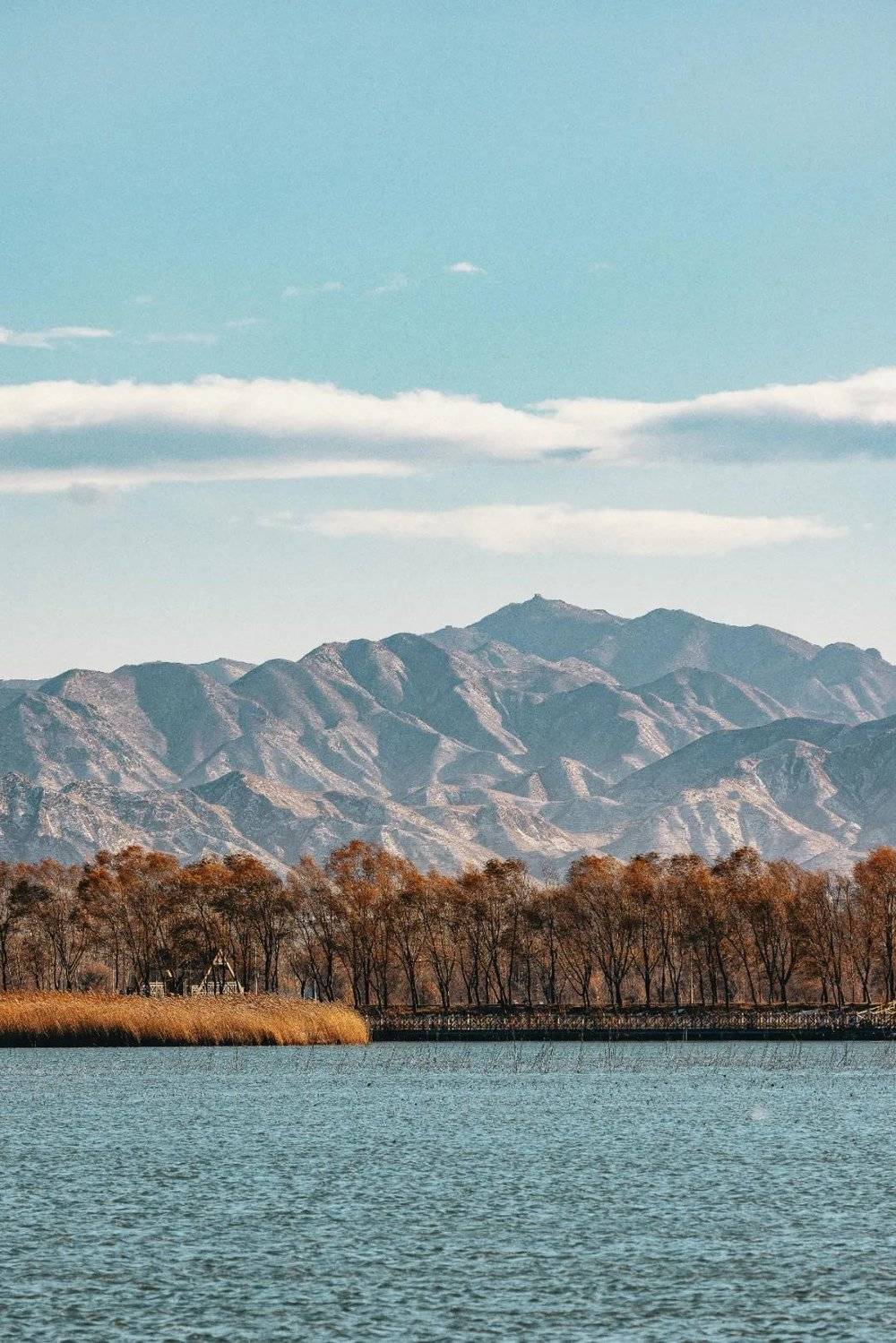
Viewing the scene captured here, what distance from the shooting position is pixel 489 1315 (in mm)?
29500

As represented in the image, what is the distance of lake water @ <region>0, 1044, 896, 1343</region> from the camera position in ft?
97.0

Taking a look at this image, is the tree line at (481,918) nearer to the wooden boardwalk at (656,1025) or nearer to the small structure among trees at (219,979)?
the small structure among trees at (219,979)

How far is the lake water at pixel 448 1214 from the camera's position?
97.0 ft

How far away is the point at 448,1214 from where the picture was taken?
40.9 metres

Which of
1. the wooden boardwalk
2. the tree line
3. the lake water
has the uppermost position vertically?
the tree line

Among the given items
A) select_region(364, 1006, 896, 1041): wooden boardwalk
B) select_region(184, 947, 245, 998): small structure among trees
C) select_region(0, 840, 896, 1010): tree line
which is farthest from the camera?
select_region(184, 947, 245, 998): small structure among trees

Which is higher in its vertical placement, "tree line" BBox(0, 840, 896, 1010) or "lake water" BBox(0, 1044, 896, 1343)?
"tree line" BBox(0, 840, 896, 1010)

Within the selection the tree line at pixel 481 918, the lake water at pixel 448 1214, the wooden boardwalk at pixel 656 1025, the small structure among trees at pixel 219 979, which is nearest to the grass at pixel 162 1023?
the lake water at pixel 448 1214

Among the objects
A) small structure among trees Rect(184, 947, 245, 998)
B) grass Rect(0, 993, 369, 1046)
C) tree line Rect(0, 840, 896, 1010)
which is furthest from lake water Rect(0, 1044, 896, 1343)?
small structure among trees Rect(184, 947, 245, 998)

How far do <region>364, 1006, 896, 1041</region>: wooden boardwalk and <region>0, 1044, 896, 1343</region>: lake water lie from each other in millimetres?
50266

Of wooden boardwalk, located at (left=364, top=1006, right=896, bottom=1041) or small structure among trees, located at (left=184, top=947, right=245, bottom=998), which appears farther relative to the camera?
small structure among trees, located at (left=184, top=947, right=245, bottom=998)

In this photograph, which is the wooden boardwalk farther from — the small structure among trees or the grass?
the grass

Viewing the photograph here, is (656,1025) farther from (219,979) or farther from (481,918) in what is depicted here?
(219,979)

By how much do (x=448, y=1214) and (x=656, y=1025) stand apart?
104 m
